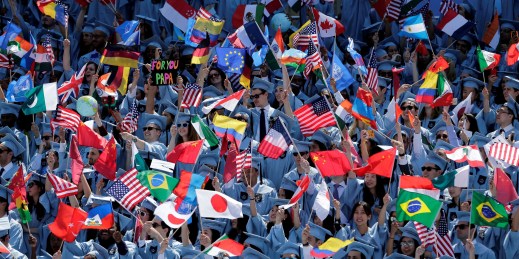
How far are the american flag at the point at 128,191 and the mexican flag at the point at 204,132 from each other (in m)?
1.50

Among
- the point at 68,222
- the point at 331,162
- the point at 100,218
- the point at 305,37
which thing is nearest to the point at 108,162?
the point at 100,218

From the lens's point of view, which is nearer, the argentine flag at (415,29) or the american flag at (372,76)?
the american flag at (372,76)

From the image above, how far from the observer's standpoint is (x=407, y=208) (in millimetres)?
23188

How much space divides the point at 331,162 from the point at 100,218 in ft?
8.50

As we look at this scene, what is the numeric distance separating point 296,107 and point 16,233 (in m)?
3.94

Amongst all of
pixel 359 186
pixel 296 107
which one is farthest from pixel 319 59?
pixel 359 186

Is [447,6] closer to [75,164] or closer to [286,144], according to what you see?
[286,144]

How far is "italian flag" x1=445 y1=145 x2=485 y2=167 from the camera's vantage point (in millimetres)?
24203

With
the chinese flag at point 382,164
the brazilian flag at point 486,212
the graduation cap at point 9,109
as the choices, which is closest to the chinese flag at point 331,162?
the chinese flag at point 382,164

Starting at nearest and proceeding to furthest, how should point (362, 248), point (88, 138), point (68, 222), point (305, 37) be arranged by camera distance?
point (362, 248)
point (68, 222)
point (88, 138)
point (305, 37)

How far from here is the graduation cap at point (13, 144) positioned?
26.0 meters

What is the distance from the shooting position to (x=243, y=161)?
24375mm

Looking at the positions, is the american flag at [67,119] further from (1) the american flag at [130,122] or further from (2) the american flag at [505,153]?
(2) the american flag at [505,153]

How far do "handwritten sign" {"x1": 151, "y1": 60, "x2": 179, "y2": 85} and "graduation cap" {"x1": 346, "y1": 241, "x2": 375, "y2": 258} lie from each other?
13.2 feet
